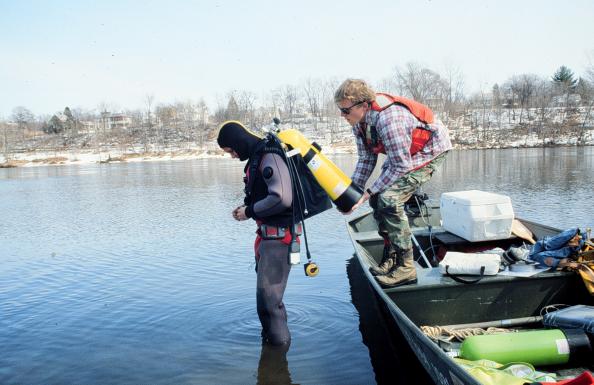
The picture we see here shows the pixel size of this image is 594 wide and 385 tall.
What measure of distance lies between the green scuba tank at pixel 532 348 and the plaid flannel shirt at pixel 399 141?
166 cm

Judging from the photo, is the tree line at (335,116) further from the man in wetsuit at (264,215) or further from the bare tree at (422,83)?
the man in wetsuit at (264,215)

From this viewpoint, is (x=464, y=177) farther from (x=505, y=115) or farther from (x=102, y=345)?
(x=505, y=115)

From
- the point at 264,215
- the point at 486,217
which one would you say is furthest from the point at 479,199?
the point at 264,215

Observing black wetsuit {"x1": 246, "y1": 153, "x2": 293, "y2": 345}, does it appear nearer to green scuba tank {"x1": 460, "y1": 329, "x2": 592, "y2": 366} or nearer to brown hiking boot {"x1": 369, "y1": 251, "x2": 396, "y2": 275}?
brown hiking boot {"x1": 369, "y1": 251, "x2": 396, "y2": 275}

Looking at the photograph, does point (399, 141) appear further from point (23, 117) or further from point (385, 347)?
point (23, 117)

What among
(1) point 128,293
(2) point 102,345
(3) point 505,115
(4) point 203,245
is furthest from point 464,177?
(3) point 505,115

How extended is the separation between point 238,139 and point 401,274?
203 cm

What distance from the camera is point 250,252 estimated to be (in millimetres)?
10812

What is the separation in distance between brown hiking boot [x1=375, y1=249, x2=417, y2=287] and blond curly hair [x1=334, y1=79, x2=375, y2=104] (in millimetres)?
1539

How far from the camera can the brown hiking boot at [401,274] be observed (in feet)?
16.6

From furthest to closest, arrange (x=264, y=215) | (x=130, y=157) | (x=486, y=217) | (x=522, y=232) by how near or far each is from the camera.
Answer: (x=130, y=157), (x=522, y=232), (x=486, y=217), (x=264, y=215)

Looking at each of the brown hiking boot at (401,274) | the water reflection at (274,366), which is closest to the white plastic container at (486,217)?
the brown hiking boot at (401,274)

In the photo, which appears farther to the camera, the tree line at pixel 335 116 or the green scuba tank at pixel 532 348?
the tree line at pixel 335 116

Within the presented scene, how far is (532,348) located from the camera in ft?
13.2
